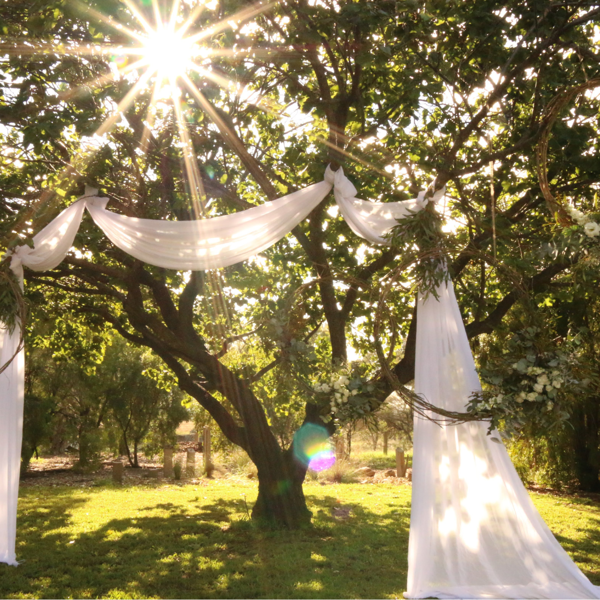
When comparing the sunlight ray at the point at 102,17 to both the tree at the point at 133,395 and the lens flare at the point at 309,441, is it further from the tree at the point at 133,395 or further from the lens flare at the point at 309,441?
the tree at the point at 133,395

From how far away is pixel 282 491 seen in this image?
698 centimetres

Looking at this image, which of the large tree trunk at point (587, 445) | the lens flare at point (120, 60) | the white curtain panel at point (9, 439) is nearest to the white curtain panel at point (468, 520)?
the white curtain panel at point (9, 439)

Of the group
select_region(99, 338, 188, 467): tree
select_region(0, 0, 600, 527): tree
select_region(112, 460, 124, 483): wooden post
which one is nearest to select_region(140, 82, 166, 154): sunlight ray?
select_region(0, 0, 600, 527): tree

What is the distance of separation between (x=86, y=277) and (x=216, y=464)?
9034mm

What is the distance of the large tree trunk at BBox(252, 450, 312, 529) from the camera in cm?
693

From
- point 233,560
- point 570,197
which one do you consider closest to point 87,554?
point 233,560

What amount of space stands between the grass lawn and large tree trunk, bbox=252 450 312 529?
26 centimetres

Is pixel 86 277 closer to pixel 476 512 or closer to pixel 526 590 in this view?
pixel 476 512

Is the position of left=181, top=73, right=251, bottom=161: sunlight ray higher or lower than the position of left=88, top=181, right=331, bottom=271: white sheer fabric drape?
higher

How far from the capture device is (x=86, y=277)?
709 centimetres

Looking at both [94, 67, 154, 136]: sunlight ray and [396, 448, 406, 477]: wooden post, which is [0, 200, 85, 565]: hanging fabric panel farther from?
[396, 448, 406, 477]: wooden post

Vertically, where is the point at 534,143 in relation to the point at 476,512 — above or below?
above

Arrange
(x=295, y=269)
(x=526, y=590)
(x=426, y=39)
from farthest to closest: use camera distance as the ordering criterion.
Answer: (x=295, y=269) < (x=426, y=39) < (x=526, y=590)

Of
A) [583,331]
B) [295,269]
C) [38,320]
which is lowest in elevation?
[583,331]
